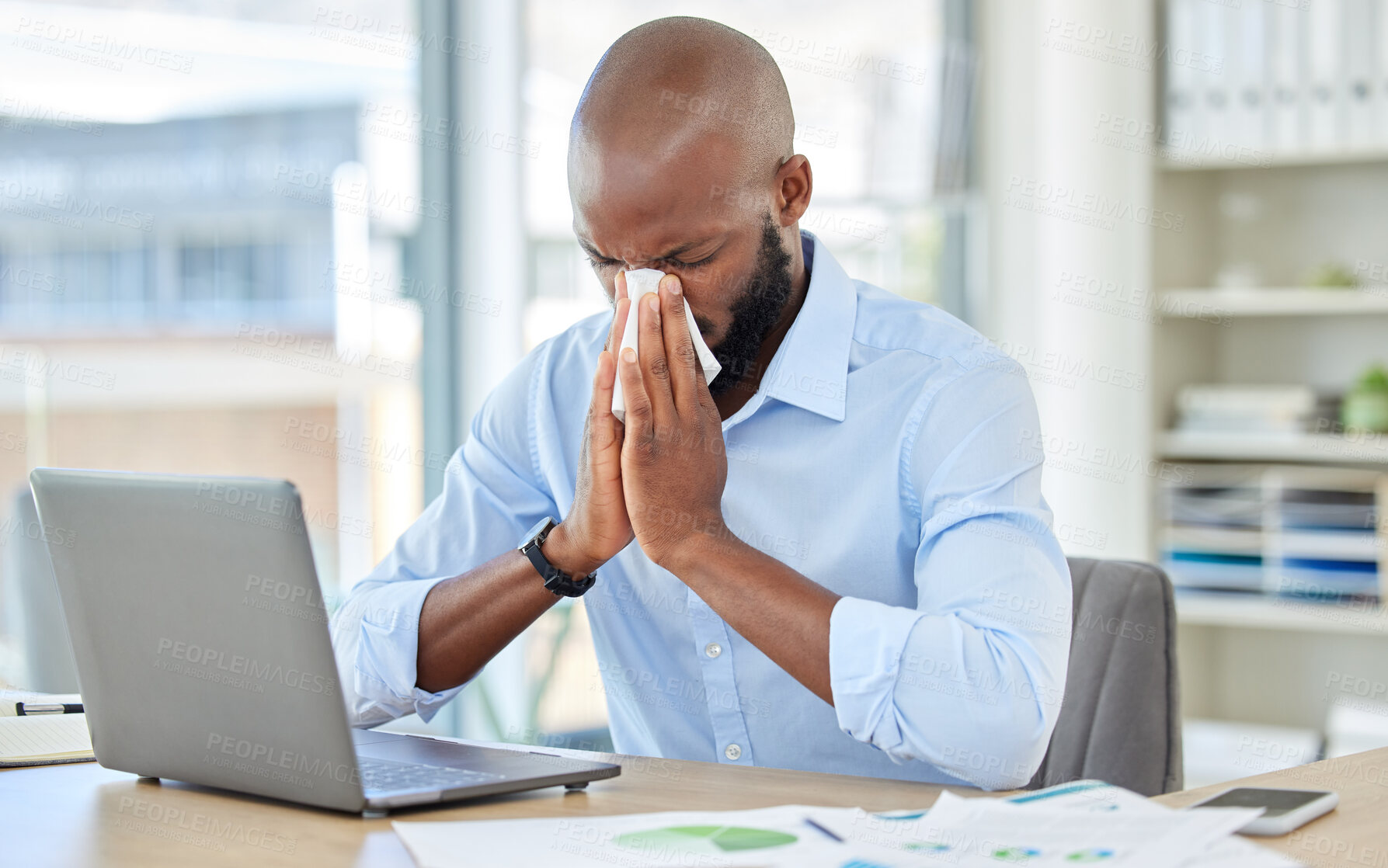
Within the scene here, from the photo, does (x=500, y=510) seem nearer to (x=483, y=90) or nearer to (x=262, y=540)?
(x=262, y=540)

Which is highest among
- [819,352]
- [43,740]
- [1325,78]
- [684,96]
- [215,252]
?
[1325,78]

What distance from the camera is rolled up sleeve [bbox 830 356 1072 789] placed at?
1.07m

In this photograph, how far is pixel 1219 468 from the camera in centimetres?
296

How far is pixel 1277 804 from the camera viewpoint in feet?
2.97

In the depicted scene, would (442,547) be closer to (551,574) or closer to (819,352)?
(551,574)

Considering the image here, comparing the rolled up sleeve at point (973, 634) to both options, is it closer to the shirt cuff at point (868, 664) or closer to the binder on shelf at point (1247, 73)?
the shirt cuff at point (868, 664)

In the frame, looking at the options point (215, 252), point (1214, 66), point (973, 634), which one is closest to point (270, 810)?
point (973, 634)

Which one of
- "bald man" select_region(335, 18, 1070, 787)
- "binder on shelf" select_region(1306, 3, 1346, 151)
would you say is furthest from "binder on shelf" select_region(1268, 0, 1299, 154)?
"bald man" select_region(335, 18, 1070, 787)

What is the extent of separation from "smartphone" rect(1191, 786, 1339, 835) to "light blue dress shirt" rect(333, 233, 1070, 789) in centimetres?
18

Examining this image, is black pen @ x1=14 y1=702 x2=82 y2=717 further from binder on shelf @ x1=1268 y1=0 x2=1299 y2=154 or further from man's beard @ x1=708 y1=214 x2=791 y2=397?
binder on shelf @ x1=1268 y1=0 x2=1299 y2=154

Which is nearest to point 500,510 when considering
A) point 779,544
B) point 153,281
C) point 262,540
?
point 779,544

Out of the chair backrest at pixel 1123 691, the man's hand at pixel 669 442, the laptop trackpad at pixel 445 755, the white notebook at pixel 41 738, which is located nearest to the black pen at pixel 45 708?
the white notebook at pixel 41 738

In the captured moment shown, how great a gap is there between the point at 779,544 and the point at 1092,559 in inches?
12.9

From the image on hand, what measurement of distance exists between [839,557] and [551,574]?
0.28 m
